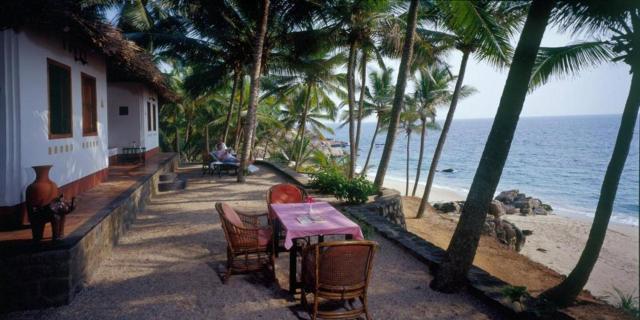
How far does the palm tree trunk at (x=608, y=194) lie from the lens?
4.38m

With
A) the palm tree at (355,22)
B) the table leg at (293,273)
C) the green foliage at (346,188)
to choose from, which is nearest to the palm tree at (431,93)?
the palm tree at (355,22)

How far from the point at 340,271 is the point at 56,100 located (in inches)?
221

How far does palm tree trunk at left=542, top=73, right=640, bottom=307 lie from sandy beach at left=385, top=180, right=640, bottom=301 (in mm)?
6612

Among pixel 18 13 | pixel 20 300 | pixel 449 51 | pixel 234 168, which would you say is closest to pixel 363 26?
pixel 449 51

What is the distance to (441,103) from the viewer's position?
20.4 metres

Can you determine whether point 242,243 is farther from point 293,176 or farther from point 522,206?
point 522,206

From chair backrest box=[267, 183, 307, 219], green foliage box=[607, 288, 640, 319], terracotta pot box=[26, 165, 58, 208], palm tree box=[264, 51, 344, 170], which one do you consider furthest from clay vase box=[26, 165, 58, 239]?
palm tree box=[264, 51, 344, 170]

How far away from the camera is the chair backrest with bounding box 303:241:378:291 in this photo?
333cm

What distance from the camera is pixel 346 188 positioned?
28.5 ft

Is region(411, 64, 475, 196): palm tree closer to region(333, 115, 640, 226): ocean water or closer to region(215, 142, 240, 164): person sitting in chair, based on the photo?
region(333, 115, 640, 226): ocean water

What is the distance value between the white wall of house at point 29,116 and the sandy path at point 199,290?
153 cm

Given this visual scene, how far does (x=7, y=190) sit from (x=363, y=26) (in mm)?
10532

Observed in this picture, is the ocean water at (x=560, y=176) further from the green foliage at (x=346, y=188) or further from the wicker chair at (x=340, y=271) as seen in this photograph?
the wicker chair at (x=340, y=271)

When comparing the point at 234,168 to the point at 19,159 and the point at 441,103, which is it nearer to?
the point at 19,159
